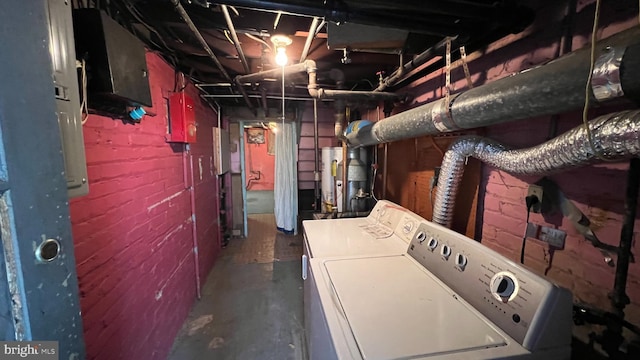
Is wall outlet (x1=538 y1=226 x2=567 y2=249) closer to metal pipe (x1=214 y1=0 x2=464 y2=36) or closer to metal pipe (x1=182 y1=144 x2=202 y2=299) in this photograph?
metal pipe (x1=214 y1=0 x2=464 y2=36)

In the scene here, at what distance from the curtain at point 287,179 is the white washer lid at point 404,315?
3.07 metres

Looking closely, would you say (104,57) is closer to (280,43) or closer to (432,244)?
(280,43)

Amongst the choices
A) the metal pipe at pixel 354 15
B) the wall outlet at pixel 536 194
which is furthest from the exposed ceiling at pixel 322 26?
the wall outlet at pixel 536 194

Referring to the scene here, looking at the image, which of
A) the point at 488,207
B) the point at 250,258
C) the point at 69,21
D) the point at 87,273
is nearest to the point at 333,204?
the point at 250,258

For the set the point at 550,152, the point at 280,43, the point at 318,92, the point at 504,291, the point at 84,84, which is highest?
the point at 280,43

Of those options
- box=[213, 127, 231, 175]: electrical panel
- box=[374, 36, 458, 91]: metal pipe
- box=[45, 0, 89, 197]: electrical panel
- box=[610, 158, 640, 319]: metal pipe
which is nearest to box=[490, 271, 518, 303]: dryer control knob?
box=[610, 158, 640, 319]: metal pipe

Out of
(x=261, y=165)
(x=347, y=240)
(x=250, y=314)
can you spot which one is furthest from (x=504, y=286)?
(x=261, y=165)

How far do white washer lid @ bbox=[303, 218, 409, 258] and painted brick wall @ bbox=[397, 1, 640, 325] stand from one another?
0.54m

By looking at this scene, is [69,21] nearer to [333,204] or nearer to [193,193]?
[193,193]

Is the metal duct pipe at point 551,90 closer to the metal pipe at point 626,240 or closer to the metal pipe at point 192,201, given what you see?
the metal pipe at point 626,240

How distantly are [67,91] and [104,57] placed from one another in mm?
402

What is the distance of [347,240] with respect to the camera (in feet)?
5.39

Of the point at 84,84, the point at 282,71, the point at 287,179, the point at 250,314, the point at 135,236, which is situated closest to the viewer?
the point at 84,84

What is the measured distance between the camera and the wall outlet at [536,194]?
105 cm
